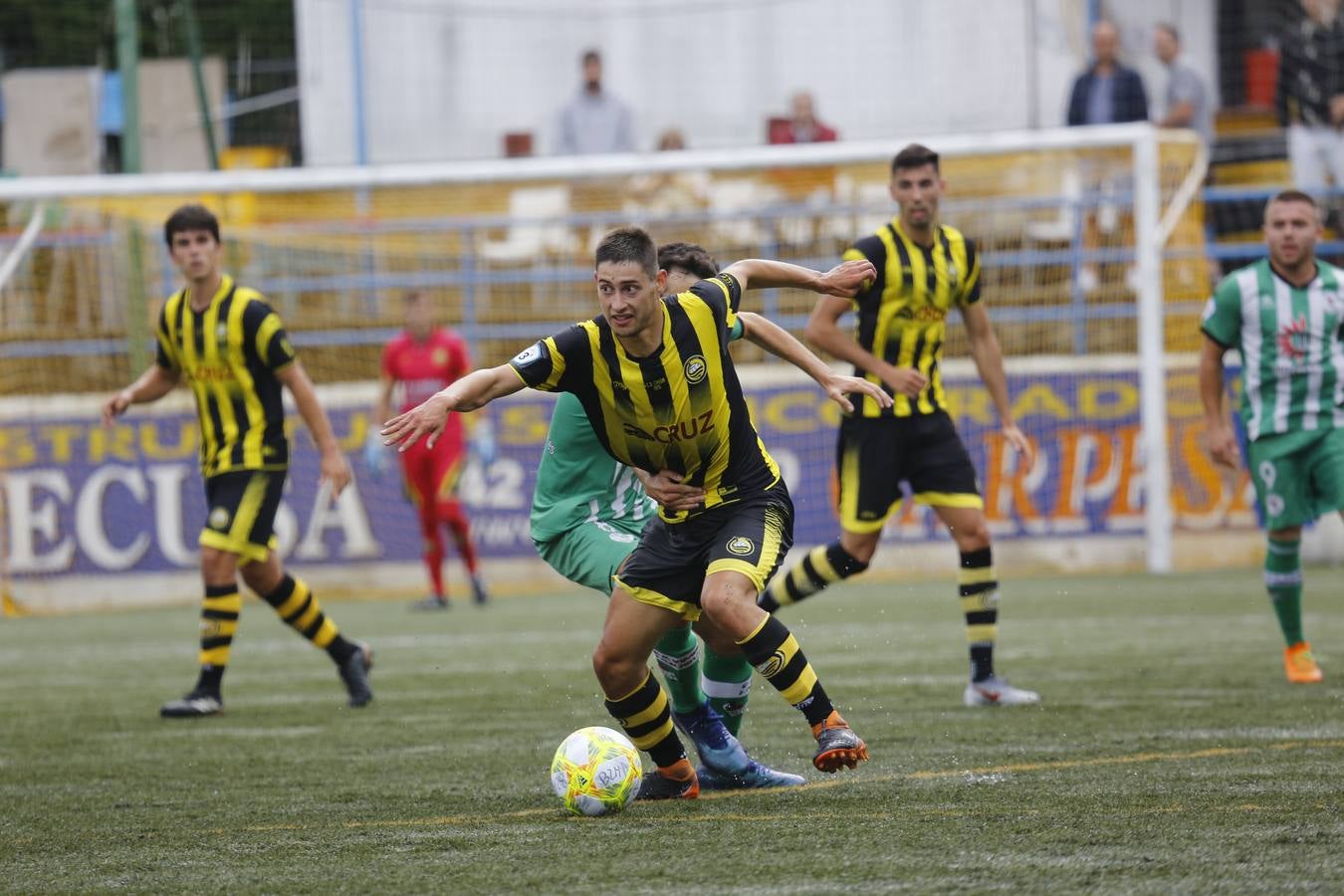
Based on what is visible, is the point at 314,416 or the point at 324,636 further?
the point at 324,636

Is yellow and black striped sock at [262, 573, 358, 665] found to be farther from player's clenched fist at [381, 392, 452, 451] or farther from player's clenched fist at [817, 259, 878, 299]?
player's clenched fist at [381, 392, 452, 451]

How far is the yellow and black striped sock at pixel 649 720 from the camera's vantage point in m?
5.36

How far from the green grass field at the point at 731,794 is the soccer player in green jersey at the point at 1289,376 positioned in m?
0.73

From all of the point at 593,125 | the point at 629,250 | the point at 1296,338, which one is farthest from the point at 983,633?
the point at 593,125

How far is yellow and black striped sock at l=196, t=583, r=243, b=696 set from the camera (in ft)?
26.7

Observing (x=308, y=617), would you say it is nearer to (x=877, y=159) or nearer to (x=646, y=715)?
(x=646, y=715)

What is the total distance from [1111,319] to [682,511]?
10014 mm

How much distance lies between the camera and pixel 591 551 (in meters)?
Answer: 5.89

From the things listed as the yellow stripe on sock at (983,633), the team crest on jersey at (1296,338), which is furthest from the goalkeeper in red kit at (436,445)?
the team crest on jersey at (1296,338)

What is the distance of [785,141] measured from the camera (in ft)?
55.6

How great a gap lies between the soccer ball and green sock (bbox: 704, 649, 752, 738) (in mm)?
636

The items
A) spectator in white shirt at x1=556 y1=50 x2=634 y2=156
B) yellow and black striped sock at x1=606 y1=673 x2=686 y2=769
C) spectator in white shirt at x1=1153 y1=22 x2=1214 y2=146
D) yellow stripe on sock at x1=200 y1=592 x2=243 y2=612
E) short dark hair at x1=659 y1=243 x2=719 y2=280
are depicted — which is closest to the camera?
yellow and black striped sock at x1=606 y1=673 x2=686 y2=769

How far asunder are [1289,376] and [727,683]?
332 cm

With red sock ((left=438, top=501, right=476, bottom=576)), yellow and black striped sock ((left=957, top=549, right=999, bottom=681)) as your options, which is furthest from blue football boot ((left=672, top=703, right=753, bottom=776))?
red sock ((left=438, top=501, right=476, bottom=576))
